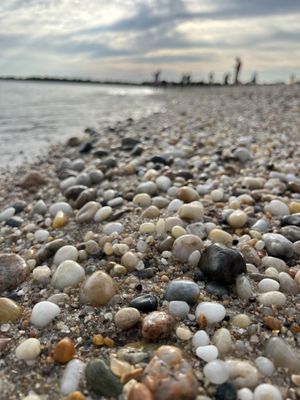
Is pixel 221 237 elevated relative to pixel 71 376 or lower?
elevated

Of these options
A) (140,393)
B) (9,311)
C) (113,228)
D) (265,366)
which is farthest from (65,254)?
(265,366)

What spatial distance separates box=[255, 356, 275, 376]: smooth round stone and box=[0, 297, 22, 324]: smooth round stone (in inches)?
45.0

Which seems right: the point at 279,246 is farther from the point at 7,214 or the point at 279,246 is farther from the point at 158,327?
the point at 7,214

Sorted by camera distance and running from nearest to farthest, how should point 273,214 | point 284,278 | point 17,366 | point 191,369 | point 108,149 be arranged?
1. point 191,369
2. point 17,366
3. point 284,278
4. point 273,214
5. point 108,149

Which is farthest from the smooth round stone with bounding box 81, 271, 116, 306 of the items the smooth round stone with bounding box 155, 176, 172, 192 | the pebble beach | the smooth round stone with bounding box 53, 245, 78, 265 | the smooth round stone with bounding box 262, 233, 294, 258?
the smooth round stone with bounding box 155, 176, 172, 192

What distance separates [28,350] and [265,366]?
978 mm

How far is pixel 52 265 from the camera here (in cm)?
242

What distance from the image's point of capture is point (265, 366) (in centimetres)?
153

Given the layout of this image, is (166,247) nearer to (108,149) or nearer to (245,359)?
(245,359)

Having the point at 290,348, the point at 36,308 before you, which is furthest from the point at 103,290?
the point at 290,348

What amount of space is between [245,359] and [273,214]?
Answer: 61.8 inches

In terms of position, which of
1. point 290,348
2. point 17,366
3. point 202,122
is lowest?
point 17,366

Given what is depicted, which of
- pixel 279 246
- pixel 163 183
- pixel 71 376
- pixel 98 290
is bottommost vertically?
pixel 71 376

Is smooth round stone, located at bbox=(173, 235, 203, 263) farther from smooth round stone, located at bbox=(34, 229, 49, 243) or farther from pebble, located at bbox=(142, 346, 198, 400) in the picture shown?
smooth round stone, located at bbox=(34, 229, 49, 243)
